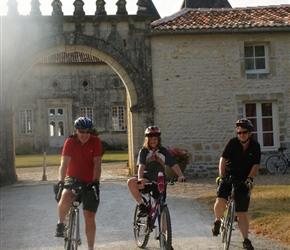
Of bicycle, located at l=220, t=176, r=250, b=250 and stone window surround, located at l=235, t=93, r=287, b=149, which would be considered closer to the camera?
bicycle, located at l=220, t=176, r=250, b=250

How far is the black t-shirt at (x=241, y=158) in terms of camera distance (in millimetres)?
6457

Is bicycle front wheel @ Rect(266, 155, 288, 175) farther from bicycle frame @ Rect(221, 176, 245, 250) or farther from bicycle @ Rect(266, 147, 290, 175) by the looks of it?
bicycle frame @ Rect(221, 176, 245, 250)

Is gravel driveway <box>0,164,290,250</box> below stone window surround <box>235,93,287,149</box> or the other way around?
below

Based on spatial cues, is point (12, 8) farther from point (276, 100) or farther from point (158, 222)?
point (158, 222)

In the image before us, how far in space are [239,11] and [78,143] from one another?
13.6 metres

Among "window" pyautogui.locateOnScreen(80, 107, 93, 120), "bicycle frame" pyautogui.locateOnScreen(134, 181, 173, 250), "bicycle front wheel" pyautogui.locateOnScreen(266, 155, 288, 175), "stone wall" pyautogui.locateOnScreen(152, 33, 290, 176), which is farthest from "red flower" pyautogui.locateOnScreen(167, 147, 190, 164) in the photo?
"window" pyautogui.locateOnScreen(80, 107, 93, 120)

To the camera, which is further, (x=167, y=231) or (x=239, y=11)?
(x=239, y=11)

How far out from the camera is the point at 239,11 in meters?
18.4

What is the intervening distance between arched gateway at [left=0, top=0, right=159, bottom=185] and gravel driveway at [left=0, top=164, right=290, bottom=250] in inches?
98.1

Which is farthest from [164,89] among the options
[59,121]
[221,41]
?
[59,121]

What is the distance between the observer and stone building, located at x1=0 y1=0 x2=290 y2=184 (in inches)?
643

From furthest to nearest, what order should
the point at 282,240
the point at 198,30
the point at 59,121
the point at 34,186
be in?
the point at 59,121 < the point at 198,30 < the point at 34,186 < the point at 282,240

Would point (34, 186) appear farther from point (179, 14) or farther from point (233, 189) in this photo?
point (233, 189)

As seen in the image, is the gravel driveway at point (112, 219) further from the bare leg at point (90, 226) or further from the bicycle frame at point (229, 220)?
the bare leg at point (90, 226)
